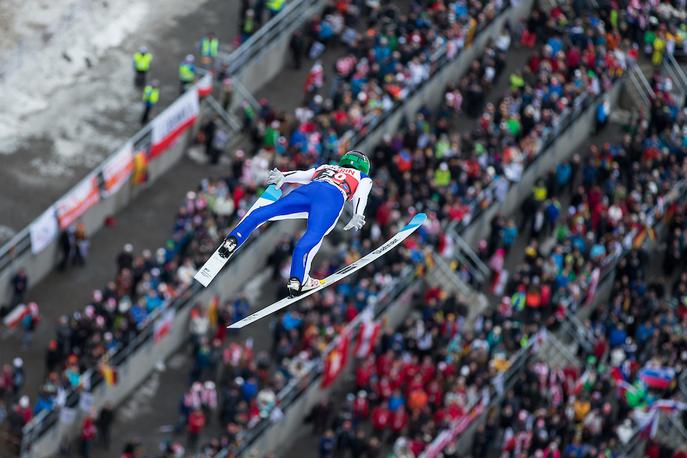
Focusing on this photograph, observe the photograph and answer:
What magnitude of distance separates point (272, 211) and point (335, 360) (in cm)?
1934

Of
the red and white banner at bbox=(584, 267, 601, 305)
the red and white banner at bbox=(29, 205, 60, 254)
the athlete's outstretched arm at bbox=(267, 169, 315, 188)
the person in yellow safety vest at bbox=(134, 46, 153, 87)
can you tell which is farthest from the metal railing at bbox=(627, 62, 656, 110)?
the athlete's outstretched arm at bbox=(267, 169, 315, 188)

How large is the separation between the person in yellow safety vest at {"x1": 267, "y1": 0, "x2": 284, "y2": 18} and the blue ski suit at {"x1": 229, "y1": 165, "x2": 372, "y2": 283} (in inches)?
1071

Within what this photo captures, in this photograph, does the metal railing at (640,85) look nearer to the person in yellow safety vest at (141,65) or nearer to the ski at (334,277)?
the person in yellow safety vest at (141,65)

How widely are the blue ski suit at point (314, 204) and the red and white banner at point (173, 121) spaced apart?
22633 millimetres

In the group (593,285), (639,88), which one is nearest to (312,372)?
(593,285)

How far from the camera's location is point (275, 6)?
60.0 meters

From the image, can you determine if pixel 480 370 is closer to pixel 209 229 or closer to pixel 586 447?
pixel 586 447

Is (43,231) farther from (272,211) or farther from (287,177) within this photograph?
(287,177)

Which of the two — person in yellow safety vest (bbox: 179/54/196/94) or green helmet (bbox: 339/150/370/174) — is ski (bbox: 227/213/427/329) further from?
person in yellow safety vest (bbox: 179/54/196/94)

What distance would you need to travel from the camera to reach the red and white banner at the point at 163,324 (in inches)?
1999

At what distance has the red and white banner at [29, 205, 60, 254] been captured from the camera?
51.3 m

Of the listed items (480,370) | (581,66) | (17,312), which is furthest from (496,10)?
(17,312)

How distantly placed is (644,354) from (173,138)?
13.8 m

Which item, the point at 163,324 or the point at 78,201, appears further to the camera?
the point at 78,201
